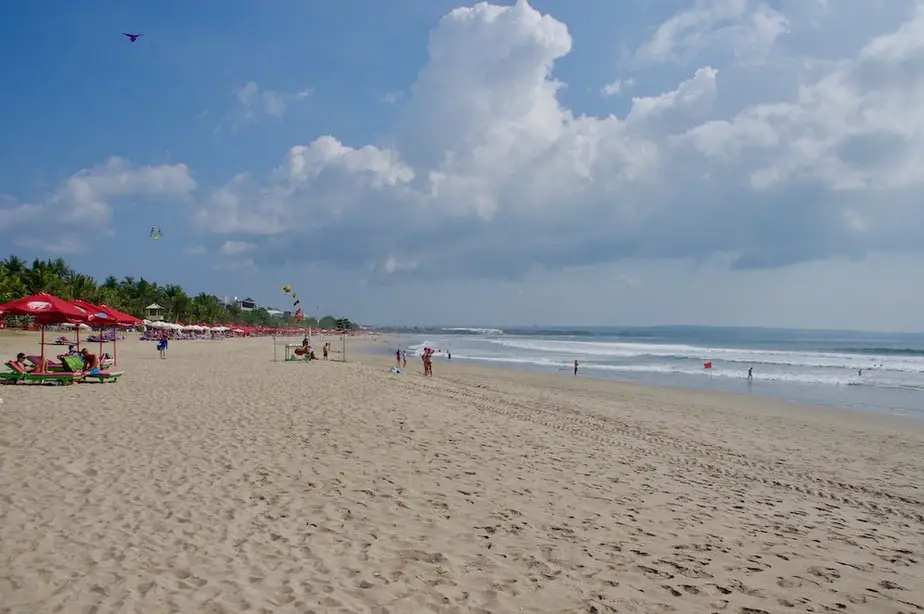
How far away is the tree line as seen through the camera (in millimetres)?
55719

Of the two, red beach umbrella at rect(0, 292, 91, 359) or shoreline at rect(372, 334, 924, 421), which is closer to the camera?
red beach umbrella at rect(0, 292, 91, 359)

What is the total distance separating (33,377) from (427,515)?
1407 cm

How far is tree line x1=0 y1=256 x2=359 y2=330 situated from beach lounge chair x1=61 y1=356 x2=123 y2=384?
38592 millimetres

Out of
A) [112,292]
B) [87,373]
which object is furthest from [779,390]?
[112,292]

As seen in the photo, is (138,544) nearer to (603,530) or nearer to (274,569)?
(274,569)

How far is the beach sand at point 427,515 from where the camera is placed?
4.09 metres

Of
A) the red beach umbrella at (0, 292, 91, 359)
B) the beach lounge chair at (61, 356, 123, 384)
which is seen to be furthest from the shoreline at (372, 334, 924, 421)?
the red beach umbrella at (0, 292, 91, 359)

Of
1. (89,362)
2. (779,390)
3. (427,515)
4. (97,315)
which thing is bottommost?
(779,390)

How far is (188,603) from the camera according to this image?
3729 millimetres

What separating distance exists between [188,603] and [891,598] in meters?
5.35

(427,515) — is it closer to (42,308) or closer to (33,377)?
(42,308)

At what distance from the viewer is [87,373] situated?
15.3 m

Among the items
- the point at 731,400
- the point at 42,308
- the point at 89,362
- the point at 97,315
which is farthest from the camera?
the point at 731,400

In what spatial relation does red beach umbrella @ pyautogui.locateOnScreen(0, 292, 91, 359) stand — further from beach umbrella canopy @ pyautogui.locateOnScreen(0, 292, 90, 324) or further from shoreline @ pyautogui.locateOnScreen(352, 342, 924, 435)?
shoreline @ pyautogui.locateOnScreen(352, 342, 924, 435)
